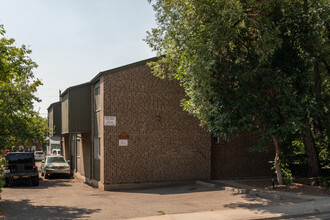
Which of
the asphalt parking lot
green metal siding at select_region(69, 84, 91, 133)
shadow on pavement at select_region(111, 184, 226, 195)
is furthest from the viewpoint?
green metal siding at select_region(69, 84, 91, 133)

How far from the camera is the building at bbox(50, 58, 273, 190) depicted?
671 inches

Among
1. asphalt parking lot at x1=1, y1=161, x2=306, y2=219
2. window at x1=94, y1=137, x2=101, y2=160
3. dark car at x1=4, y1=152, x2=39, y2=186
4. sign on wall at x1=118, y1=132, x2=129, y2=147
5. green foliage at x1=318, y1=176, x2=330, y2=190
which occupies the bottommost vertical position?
asphalt parking lot at x1=1, y1=161, x2=306, y2=219

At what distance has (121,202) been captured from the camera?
43.3 ft

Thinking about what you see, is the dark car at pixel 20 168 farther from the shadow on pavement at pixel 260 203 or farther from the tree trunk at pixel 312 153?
the tree trunk at pixel 312 153

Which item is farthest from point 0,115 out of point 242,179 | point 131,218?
point 242,179

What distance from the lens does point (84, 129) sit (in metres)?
20.2

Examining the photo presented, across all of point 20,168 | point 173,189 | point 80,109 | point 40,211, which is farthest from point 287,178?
point 20,168

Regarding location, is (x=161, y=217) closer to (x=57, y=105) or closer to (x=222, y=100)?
(x=222, y=100)

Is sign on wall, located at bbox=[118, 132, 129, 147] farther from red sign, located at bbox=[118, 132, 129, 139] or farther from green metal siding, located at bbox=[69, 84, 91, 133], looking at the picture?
green metal siding, located at bbox=[69, 84, 91, 133]

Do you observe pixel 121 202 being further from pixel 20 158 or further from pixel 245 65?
pixel 20 158

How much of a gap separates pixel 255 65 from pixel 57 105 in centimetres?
1945

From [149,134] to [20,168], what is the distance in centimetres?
734

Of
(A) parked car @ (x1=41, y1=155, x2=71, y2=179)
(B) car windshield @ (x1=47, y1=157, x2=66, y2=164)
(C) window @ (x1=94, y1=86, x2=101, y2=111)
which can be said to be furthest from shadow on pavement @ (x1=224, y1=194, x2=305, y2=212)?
(B) car windshield @ (x1=47, y1=157, x2=66, y2=164)

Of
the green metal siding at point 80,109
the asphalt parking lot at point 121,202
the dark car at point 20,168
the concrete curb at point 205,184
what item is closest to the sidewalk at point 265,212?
the asphalt parking lot at point 121,202
